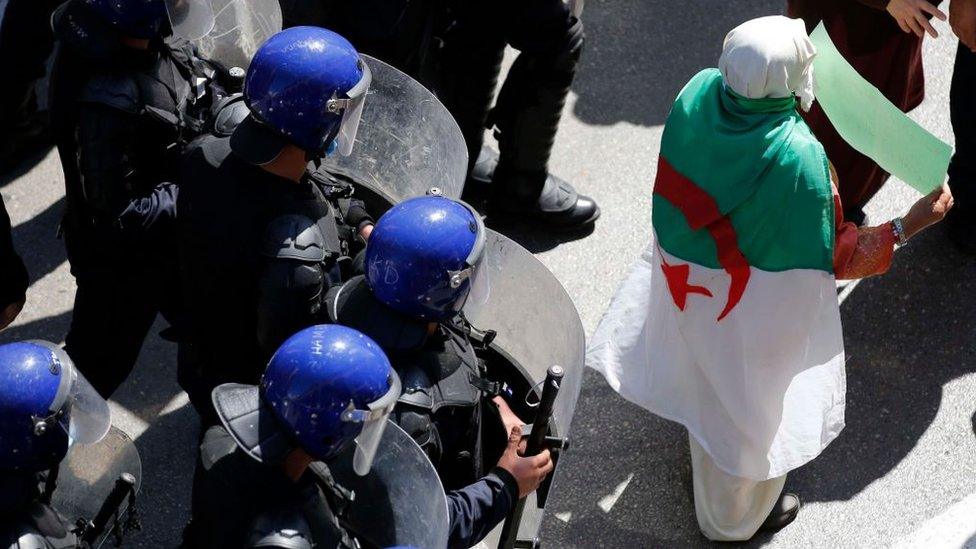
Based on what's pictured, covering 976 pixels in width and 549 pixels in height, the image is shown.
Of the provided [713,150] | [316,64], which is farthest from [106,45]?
[713,150]

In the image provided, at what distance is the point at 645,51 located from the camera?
5.50 metres

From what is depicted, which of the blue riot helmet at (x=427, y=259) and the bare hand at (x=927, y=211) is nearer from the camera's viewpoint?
the blue riot helmet at (x=427, y=259)

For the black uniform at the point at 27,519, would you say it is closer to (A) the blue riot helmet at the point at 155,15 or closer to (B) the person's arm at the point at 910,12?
(A) the blue riot helmet at the point at 155,15

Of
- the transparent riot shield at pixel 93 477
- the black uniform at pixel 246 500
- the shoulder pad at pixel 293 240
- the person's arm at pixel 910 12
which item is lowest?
the transparent riot shield at pixel 93 477

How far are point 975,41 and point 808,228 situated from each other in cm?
131

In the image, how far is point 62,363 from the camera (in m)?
2.40

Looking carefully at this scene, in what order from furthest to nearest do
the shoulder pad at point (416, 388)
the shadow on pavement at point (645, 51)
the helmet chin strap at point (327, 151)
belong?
1. the shadow on pavement at point (645, 51)
2. the helmet chin strap at point (327, 151)
3. the shoulder pad at point (416, 388)

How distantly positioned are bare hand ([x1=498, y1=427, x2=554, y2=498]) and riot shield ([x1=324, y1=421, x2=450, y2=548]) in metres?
0.34

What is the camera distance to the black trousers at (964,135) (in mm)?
4246

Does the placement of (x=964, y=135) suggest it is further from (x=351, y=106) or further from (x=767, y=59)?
(x=351, y=106)

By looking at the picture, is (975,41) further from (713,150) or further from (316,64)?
(316,64)

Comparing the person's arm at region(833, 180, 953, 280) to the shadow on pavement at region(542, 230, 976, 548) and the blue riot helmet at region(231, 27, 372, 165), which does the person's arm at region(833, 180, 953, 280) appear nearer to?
the shadow on pavement at region(542, 230, 976, 548)

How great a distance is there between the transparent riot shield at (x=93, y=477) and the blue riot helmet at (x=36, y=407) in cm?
24

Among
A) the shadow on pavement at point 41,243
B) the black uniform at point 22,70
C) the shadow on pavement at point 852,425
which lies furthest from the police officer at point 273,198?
the black uniform at point 22,70
